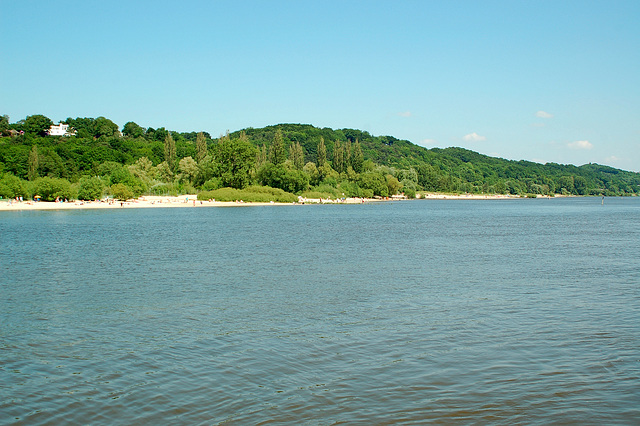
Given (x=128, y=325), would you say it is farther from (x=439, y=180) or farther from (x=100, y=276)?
(x=439, y=180)

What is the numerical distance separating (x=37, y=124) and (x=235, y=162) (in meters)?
94.7

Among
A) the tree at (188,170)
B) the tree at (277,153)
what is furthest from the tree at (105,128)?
the tree at (277,153)

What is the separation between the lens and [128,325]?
13070mm

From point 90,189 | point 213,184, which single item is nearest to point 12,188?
point 90,189

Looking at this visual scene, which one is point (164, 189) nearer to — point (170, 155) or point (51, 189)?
point (170, 155)

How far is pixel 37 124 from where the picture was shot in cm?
16362

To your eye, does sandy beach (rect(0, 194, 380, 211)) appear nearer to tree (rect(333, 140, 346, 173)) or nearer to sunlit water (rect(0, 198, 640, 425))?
tree (rect(333, 140, 346, 173))

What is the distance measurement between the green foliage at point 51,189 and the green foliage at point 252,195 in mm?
24329

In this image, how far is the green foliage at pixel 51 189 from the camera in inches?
3263

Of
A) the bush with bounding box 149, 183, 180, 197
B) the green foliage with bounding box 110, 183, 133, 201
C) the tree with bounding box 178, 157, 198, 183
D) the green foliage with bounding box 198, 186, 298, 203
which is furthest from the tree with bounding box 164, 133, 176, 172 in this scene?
the green foliage with bounding box 110, 183, 133, 201

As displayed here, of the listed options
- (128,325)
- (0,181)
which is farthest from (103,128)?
(128,325)

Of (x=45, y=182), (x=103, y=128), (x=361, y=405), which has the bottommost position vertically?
(x=361, y=405)

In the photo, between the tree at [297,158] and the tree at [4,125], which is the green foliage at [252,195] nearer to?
the tree at [297,158]

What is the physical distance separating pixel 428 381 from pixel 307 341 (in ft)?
10.8
